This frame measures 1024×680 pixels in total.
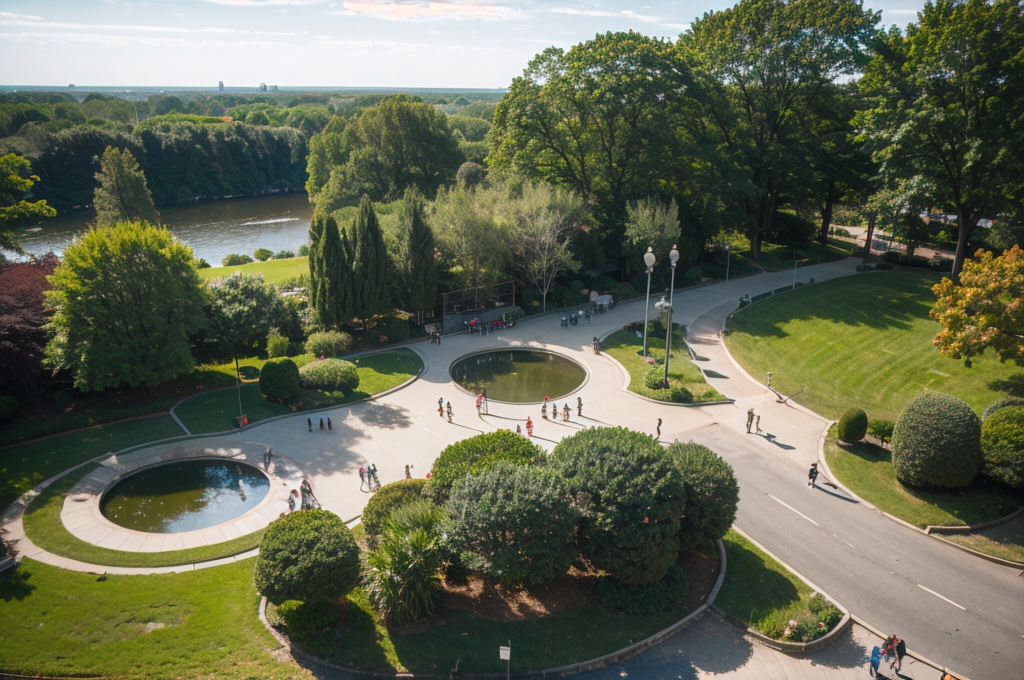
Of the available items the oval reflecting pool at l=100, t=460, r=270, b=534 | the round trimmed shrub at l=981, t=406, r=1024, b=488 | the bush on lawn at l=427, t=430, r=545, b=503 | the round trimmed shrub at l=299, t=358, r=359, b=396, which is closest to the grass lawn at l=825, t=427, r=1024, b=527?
the round trimmed shrub at l=981, t=406, r=1024, b=488

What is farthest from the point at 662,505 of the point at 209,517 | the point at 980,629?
the point at 209,517

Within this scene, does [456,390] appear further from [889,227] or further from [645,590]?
[889,227]

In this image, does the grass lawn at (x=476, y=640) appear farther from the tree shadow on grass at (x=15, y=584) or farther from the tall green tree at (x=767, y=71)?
the tall green tree at (x=767, y=71)

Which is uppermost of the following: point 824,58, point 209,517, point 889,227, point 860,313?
point 824,58

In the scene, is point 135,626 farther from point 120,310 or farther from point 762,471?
point 762,471

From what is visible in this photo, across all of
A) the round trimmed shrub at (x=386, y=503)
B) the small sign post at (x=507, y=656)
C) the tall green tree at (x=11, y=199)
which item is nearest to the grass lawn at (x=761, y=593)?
the small sign post at (x=507, y=656)

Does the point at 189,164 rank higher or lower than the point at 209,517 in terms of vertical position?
higher

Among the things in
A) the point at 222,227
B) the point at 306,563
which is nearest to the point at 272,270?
the point at 222,227

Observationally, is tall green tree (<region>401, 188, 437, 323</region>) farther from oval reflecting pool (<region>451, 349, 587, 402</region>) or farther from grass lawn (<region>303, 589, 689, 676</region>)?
grass lawn (<region>303, 589, 689, 676</region>)
